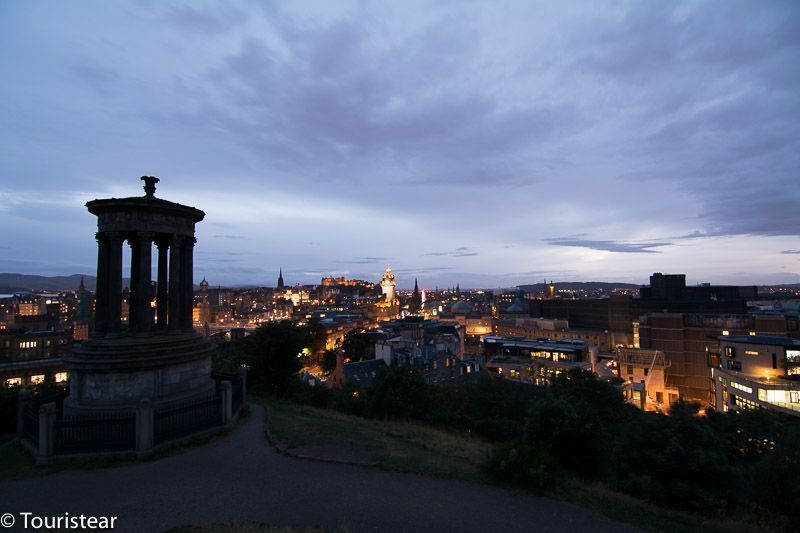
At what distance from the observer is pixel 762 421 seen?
89.4 feet

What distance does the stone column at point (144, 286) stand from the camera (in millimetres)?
18125

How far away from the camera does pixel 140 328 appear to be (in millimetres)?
18281

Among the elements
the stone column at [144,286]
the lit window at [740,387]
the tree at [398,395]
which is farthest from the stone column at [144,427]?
the lit window at [740,387]

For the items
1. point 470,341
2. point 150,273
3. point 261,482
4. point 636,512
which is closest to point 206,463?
point 261,482

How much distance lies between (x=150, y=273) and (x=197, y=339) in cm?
354

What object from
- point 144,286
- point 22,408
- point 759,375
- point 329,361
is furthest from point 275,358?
point 759,375

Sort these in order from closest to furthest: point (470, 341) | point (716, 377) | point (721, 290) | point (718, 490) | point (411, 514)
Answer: point (411, 514), point (718, 490), point (716, 377), point (721, 290), point (470, 341)

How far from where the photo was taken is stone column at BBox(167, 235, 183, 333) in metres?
19.2

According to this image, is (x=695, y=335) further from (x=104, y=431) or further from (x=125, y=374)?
(x=104, y=431)

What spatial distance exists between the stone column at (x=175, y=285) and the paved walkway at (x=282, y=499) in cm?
757

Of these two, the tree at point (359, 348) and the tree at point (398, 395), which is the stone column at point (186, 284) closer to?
the tree at point (398, 395)

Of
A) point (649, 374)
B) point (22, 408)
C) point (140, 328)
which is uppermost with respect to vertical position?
point (140, 328)

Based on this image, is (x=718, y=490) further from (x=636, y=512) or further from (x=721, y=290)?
(x=721, y=290)

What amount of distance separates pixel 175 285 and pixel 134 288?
1862 mm
